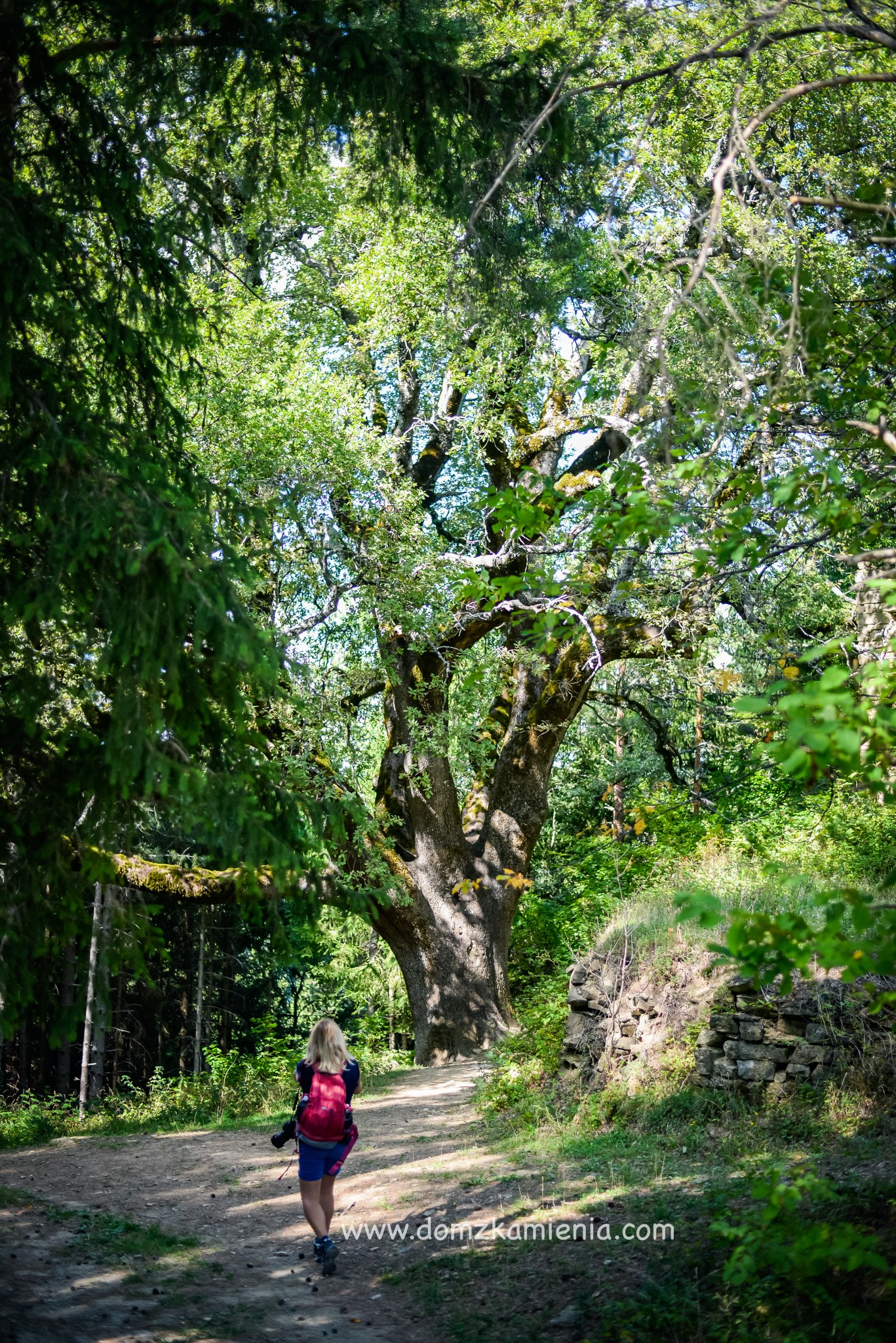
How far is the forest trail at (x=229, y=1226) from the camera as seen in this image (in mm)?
5135

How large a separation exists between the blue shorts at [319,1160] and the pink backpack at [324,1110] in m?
0.05

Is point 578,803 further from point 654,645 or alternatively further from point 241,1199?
point 241,1199

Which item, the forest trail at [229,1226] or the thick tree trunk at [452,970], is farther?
the thick tree trunk at [452,970]

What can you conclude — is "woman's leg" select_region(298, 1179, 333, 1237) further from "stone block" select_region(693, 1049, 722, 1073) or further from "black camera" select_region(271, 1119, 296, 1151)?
"stone block" select_region(693, 1049, 722, 1073)

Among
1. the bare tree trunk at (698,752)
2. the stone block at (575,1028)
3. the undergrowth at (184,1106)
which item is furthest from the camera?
the bare tree trunk at (698,752)

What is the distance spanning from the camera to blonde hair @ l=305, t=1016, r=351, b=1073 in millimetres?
6082

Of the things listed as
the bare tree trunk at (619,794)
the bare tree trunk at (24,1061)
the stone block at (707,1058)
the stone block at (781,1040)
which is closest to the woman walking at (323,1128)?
the stone block at (707,1058)

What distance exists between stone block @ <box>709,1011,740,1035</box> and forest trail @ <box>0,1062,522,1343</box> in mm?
1920

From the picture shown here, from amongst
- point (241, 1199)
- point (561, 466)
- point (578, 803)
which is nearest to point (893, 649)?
point (241, 1199)

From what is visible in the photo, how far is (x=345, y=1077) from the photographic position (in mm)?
6117

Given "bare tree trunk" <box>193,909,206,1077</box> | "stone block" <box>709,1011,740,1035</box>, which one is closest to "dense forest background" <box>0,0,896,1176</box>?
"stone block" <box>709,1011,740,1035</box>

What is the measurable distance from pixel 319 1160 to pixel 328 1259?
560mm

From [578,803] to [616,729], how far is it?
3.52 m

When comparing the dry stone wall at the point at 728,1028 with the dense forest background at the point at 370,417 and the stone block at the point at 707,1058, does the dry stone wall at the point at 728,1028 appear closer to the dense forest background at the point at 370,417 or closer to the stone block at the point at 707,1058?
the stone block at the point at 707,1058
